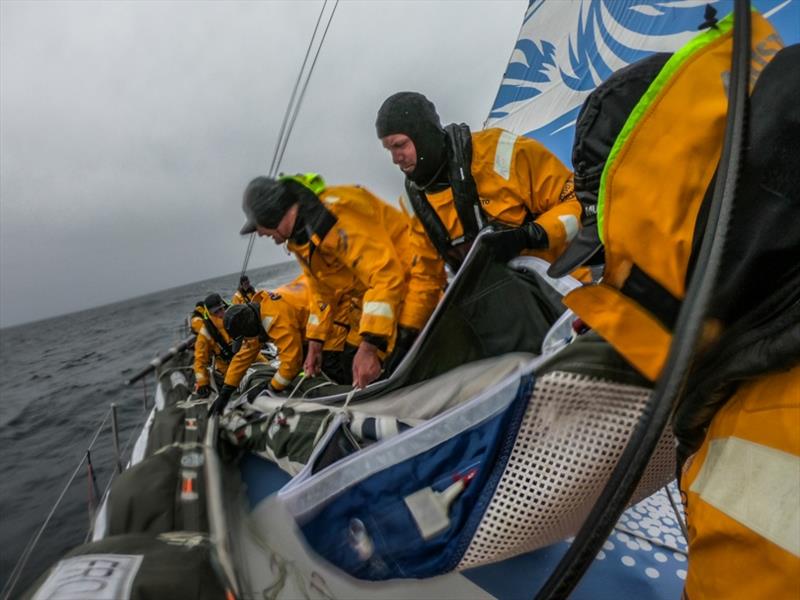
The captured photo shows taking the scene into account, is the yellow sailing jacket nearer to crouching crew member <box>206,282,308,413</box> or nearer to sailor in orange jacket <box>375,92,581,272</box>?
sailor in orange jacket <box>375,92,581,272</box>

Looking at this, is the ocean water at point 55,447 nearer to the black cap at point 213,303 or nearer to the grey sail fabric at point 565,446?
the black cap at point 213,303

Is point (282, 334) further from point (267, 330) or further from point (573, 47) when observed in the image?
point (573, 47)

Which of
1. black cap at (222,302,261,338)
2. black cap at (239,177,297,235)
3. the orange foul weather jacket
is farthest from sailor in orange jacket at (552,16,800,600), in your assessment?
black cap at (222,302,261,338)

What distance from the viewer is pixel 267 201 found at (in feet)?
8.58

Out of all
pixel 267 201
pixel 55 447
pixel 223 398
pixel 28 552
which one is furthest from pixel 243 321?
pixel 55 447

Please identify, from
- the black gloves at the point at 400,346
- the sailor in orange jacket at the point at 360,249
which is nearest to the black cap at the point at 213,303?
the sailor in orange jacket at the point at 360,249

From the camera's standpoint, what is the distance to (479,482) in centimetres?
95

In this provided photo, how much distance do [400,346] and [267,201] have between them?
3.90 ft

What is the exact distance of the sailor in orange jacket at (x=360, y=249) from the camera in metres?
2.20

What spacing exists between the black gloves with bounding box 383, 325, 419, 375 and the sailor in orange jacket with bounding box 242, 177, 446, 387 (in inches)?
0.7

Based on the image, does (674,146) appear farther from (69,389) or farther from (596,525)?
(69,389)

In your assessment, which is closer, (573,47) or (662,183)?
(662,183)

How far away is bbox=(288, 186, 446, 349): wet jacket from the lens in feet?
7.42

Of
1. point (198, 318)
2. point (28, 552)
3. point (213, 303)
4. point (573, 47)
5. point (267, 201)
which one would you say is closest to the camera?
point (28, 552)
